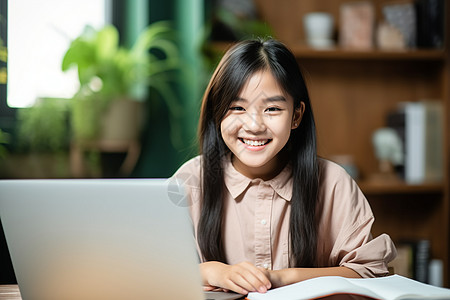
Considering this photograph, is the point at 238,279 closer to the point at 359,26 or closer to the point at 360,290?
the point at 360,290

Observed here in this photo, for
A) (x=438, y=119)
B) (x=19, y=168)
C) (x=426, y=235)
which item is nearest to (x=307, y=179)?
(x=19, y=168)

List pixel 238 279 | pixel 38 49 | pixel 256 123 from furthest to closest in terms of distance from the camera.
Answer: pixel 38 49
pixel 256 123
pixel 238 279

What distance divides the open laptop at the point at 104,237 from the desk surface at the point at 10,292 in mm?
130

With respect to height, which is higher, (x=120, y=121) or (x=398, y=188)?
(x=120, y=121)

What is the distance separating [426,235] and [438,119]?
2.03ft

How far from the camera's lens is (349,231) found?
121 cm

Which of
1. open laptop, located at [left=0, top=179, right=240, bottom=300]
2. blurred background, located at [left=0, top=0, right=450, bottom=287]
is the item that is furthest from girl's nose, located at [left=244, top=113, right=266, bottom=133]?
blurred background, located at [left=0, top=0, right=450, bottom=287]

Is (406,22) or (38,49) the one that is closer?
(38,49)

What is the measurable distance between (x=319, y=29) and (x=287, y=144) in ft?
4.66

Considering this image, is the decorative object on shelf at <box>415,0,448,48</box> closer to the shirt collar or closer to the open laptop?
the shirt collar

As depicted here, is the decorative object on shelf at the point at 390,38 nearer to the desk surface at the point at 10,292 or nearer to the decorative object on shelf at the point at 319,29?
the decorative object on shelf at the point at 319,29

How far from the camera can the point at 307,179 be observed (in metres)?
1.22

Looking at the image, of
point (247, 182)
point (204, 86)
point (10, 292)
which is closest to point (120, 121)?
point (204, 86)

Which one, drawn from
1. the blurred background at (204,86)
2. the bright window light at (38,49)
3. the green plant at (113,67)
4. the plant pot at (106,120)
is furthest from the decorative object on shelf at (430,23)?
the bright window light at (38,49)
